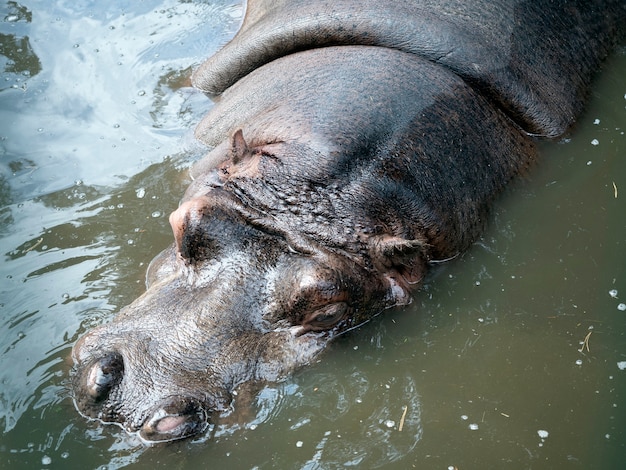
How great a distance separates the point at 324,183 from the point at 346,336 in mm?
889

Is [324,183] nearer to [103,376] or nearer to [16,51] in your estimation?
[103,376]

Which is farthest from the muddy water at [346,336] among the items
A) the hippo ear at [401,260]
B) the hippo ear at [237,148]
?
the hippo ear at [237,148]

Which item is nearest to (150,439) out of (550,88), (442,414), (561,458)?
(442,414)

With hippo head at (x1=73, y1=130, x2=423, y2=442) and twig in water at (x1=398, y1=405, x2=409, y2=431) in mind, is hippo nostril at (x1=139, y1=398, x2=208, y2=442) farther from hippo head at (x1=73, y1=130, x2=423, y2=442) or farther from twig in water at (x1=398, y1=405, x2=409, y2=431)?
twig in water at (x1=398, y1=405, x2=409, y2=431)

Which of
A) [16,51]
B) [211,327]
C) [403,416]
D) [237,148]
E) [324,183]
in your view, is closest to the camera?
[211,327]

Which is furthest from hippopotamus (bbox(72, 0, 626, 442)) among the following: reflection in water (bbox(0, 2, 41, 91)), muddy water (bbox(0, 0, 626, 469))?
reflection in water (bbox(0, 2, 41, 91))

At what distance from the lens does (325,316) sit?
4.59 metres

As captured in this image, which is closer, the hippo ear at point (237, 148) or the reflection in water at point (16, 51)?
the hippo ear at point (237, 148)

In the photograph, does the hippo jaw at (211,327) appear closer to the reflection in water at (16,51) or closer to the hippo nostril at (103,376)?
the hippo nostril at (103,376)

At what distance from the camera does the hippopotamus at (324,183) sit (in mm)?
4391

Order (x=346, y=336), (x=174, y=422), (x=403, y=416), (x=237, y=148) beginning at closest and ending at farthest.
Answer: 1. (x=174, y=422)
2. (x=403, y=416)
3. (x=346, y=336)
4. (x=237, y=148)

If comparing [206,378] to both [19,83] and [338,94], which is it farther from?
[19,83]

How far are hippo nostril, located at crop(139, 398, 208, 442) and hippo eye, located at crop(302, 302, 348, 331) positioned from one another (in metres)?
0.77

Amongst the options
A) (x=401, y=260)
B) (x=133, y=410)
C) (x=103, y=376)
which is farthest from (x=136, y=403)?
(x=401, y=260)
